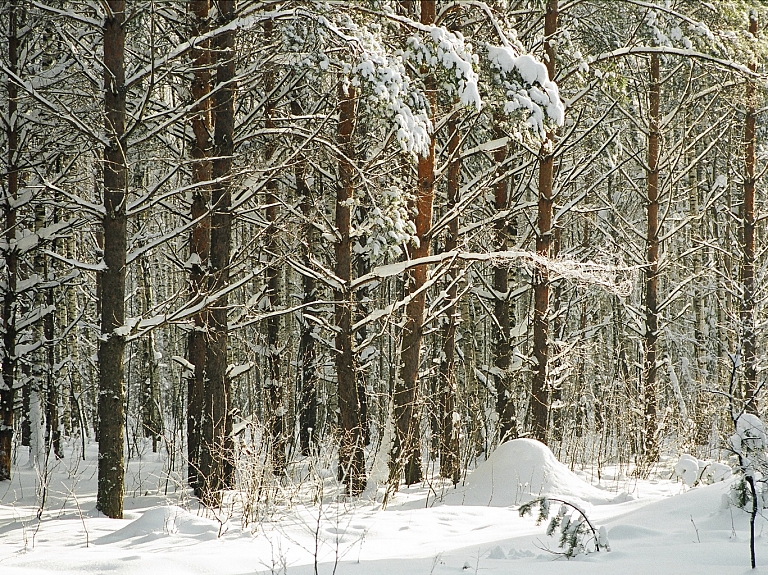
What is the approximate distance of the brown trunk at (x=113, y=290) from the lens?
22.7 ft

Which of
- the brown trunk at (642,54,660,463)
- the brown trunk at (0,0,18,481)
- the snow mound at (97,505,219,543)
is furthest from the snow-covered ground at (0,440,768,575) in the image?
the brown trunk at (642,54,660,463)

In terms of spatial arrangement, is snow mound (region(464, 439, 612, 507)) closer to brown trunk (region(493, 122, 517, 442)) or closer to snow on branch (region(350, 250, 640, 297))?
snow on branch (region(350, 250, 640, 297))

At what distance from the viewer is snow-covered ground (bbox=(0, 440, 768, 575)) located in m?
4.50

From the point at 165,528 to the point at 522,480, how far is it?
14.2ft

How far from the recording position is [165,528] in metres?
5.57

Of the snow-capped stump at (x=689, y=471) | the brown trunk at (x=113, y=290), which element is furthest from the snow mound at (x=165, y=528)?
the snow-capped stump at (x=689, y=471)

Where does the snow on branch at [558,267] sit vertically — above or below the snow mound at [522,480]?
above

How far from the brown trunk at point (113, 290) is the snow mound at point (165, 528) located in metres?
1.37

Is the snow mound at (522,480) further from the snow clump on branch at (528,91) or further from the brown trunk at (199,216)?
the snow clump on branch at (528,91)

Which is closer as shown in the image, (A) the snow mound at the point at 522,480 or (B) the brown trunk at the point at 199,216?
(A) the snow mound at the point at 522,480

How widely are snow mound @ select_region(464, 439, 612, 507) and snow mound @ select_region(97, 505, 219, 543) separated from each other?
3.60 metres

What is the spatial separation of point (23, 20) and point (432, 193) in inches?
294

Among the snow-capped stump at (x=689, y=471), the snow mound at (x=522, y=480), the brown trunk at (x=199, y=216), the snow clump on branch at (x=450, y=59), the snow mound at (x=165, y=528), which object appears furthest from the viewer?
the brown trunk at (x=199, y=216)

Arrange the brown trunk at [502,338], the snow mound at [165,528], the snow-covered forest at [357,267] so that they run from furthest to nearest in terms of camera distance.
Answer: the brown trunk at [502,338] → the snow mound at [165,528] → the snow-covered forest at [357,267]
